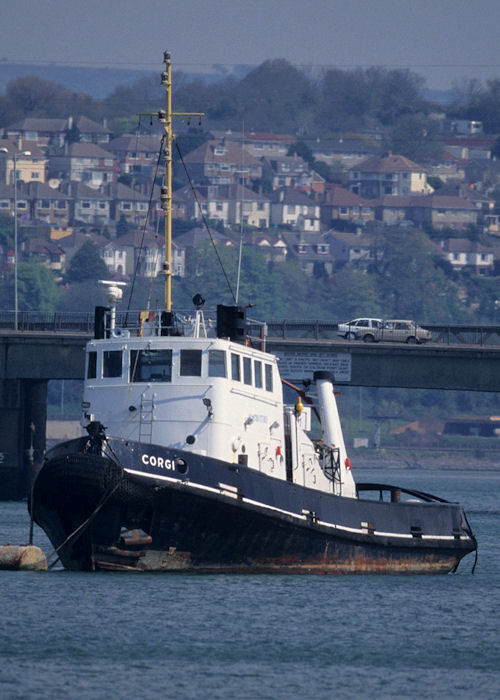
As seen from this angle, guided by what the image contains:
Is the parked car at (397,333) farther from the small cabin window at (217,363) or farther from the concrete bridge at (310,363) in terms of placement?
the small cabin window at (217,363)

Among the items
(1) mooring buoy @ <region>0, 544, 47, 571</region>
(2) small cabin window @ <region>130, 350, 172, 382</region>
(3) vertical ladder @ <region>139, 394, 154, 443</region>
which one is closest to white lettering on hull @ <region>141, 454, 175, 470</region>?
(3) vertical ladder @ <region>139, 394, 154, 443</region>

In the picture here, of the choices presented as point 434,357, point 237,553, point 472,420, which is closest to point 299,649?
point 237,553

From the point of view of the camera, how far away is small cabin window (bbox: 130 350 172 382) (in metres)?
39.9

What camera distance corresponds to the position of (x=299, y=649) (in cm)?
3275

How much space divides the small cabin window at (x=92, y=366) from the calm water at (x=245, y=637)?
4.99 metres

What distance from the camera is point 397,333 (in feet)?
290

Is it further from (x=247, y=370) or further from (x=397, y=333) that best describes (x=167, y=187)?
(x=397, y=333)

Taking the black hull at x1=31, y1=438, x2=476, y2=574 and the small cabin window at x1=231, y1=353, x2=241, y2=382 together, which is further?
the small cabin window at x1=231, y1=353, x2=241, y2=382

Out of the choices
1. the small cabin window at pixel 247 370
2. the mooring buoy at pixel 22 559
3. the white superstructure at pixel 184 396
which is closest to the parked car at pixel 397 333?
the small cabin window at pixel 247 370

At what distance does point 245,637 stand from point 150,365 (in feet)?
29.0

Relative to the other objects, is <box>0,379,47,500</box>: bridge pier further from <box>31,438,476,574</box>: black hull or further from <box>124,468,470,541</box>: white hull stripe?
<box>31,438,476,574</box>: black hull

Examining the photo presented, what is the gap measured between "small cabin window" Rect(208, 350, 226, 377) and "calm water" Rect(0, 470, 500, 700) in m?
5.03

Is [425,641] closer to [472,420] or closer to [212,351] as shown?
[212,351]

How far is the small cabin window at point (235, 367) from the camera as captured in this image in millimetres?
40375
